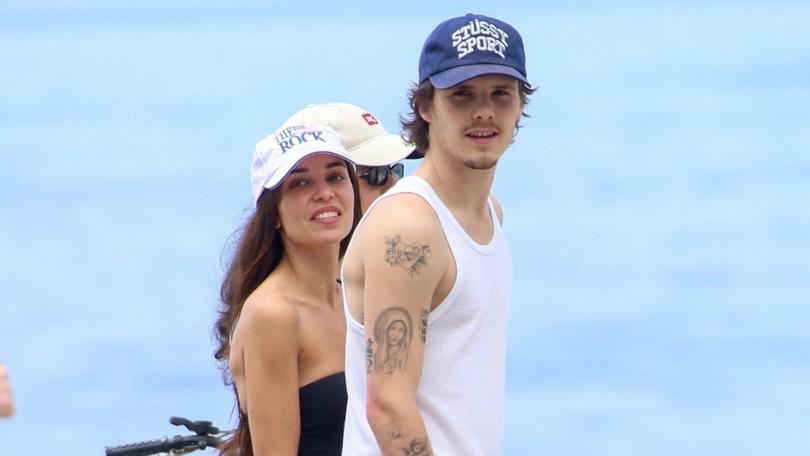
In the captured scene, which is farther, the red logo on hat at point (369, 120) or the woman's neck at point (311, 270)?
the red logo on hat at point (369, 120)

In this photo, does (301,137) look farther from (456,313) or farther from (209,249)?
(209,249)

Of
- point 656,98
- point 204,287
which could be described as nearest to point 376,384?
point 204,287

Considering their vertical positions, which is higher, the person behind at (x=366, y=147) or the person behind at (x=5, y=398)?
the person behind at (x=366, y=147)

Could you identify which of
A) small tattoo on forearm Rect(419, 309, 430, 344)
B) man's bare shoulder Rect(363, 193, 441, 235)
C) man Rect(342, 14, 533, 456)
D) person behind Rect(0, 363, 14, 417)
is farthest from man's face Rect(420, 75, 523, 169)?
person behind Rect(0, 363, 14, 417)

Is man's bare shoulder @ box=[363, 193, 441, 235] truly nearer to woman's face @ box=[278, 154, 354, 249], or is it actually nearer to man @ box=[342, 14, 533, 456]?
man @ box=[342, 14, 533, 456]

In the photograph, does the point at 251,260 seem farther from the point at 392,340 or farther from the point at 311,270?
the point at 392,340

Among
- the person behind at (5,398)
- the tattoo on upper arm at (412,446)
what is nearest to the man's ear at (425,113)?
the tattoo on upper arm at (412,446)

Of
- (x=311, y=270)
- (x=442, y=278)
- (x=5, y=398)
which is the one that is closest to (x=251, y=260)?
(x=311, y=270)

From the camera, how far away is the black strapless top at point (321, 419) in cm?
334

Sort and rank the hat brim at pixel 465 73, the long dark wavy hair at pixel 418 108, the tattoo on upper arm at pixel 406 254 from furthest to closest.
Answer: the long dark wavy hair at pixel 418 108, the hat brim at pixel 465 73, the tattoo on upper arm at pixel 406 254

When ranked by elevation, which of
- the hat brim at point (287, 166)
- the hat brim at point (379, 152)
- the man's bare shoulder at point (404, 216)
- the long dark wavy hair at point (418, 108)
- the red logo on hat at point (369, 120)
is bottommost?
the man's bare shoulder at point (404, 216)

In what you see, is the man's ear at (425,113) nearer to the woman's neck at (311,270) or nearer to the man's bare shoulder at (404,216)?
the man's bare shoulder at (404,216)

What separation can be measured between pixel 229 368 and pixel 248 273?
226 mm

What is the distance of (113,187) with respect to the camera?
9227 millimetres
